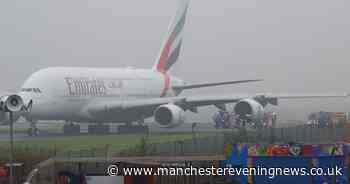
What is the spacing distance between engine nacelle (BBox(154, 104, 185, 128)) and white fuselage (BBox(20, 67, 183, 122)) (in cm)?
326

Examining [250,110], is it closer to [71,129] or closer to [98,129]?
[98,129]

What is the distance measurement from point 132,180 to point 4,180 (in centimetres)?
380

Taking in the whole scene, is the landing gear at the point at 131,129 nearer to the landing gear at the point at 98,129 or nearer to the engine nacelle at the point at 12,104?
the landing gear at the point at 98,129

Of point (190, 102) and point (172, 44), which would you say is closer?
point (190, 102)

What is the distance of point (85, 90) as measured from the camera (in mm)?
49969

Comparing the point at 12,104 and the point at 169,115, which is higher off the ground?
the point at 12,104

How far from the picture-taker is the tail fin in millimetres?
61469

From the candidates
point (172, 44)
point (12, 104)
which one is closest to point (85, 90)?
point (172, 44)

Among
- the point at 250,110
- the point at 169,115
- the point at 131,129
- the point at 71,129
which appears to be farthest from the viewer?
the point at 131,129

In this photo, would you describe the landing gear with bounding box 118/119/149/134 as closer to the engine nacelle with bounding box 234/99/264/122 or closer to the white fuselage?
the white fuselage

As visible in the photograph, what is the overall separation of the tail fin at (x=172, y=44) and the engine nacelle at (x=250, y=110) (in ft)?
44.3

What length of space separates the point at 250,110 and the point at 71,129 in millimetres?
10547

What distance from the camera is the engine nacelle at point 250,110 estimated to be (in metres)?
46.8

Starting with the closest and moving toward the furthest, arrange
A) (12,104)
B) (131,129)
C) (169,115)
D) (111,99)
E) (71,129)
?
1. (12,104)
2. (169,115)
3. (71,129)
4. (131,129)
5. (111,99)
